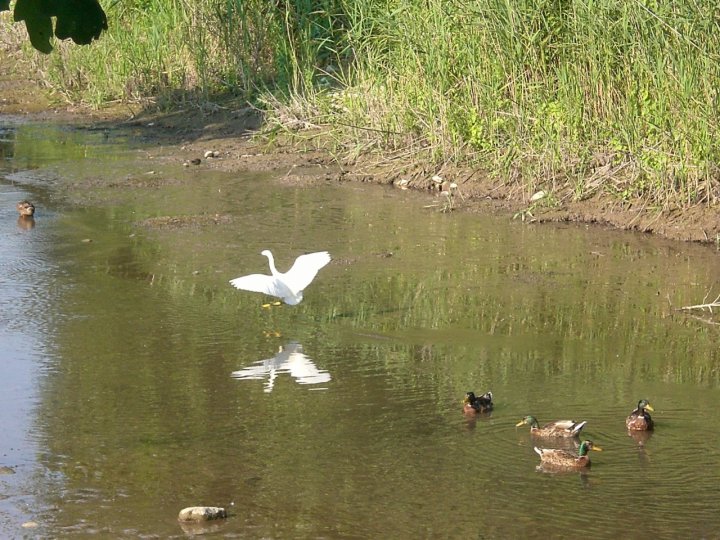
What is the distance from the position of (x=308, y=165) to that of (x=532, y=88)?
3.06m

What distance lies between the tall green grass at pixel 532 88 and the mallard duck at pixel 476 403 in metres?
4.47

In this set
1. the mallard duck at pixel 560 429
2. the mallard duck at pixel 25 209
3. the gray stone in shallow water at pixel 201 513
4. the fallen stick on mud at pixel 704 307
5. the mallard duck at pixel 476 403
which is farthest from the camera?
the mallard duck at pixel 25 209

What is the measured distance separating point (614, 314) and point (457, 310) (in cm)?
103

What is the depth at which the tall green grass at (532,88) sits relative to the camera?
32.6 feet

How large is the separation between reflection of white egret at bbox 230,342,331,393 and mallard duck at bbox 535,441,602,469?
1.66 meters

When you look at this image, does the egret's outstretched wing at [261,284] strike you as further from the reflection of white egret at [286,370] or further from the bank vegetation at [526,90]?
the bank vegetation at [526,90]

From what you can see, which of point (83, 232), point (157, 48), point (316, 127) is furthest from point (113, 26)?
point (83, 232)

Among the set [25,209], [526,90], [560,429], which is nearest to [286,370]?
[560,429]

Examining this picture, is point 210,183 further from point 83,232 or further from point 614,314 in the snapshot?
point 614,314

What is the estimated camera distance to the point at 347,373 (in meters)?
6.84

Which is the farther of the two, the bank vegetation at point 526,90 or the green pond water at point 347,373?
the bank vegetation at point 526,90

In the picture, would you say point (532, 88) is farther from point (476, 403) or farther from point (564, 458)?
point (564, 458)

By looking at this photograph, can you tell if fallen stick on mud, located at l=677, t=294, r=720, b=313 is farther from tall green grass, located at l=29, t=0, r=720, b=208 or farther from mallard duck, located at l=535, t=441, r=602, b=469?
mallard duck, located at l=535, t=441, r=602, b=469

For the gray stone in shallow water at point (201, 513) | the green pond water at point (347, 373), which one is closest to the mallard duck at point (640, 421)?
the green pond water at point (347, 373)
